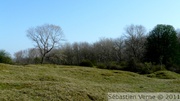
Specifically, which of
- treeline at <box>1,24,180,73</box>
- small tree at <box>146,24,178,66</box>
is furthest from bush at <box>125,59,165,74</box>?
small tree at <box>146,24,178,66</box>

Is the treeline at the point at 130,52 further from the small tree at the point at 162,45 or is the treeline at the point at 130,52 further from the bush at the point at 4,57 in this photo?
the bush at the point at 4,57

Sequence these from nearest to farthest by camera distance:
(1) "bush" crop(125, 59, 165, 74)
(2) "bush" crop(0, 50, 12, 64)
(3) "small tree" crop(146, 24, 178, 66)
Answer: (1) "bush" crop(125, 59, 165, 74)
(2) "bush" crop(0, 50, 12, 64)
(3) "small tree" crop(146, 24, 178, 66)

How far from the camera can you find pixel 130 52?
58.0 metres

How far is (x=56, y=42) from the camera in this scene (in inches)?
2126

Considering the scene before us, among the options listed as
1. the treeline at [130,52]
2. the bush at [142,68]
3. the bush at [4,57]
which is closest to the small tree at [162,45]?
the treeline at [130,52]

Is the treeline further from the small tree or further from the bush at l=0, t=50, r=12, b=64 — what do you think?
the bush at l=0, t=50, r=12, b=64

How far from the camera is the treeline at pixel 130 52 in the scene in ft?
120

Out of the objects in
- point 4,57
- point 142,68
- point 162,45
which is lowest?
point 142,68

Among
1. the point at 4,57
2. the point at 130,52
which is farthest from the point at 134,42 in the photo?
the point at 4,57

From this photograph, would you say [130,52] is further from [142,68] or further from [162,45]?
[142,68]

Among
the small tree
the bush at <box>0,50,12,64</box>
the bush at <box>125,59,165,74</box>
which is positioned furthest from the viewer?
the small tree

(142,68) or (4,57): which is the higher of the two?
(4,57)

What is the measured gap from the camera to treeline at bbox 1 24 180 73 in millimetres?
36459

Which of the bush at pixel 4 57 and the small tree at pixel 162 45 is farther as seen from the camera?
the small tree at pixel 162 45
